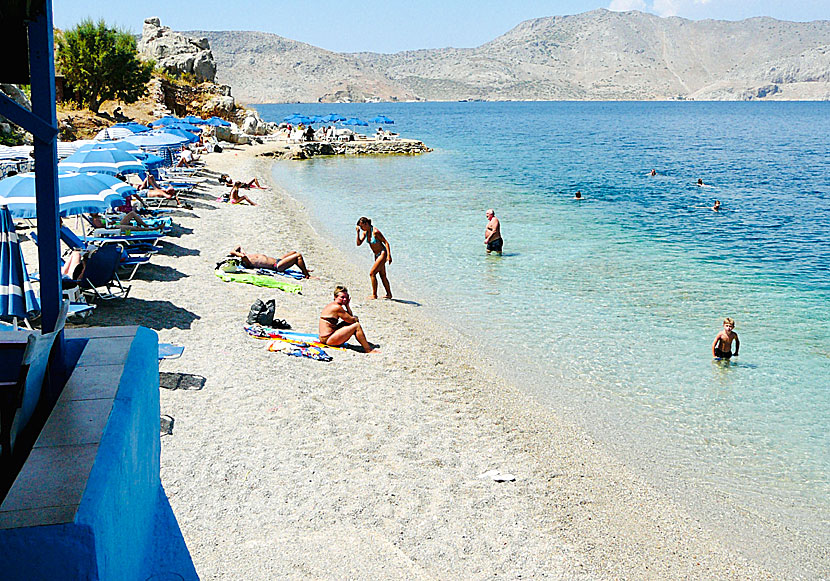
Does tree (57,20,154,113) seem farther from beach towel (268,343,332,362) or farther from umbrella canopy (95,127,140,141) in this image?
beach towel (268,343,332,362)

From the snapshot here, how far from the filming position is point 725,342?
389 inches

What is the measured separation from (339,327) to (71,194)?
4074 mm

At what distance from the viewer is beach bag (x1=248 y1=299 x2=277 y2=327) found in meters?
9.67

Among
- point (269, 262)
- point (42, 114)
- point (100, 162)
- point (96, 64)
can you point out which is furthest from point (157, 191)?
point (96, 64)

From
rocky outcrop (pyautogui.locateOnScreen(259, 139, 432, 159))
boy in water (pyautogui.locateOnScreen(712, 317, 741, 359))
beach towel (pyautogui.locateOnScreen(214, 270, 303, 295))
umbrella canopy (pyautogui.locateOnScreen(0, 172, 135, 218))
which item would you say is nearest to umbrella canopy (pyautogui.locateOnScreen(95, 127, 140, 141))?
beach towel (pyautogui.locateOnScreen(214, 270, 303, 295))

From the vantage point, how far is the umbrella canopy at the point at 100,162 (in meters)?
12.7

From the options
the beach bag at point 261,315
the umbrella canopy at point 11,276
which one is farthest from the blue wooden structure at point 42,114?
the beach bag at point 261,315

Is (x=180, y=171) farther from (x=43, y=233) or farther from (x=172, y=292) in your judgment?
(x=43, y=233)

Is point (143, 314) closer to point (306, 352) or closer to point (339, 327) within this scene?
point (306, 352)

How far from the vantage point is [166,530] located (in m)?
2.86

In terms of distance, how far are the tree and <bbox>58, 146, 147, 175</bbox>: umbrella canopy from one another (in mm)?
26931

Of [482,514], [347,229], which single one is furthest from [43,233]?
[347,229]

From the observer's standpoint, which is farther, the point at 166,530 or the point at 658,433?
the point at 658,433

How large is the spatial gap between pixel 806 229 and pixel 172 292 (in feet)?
68.1
